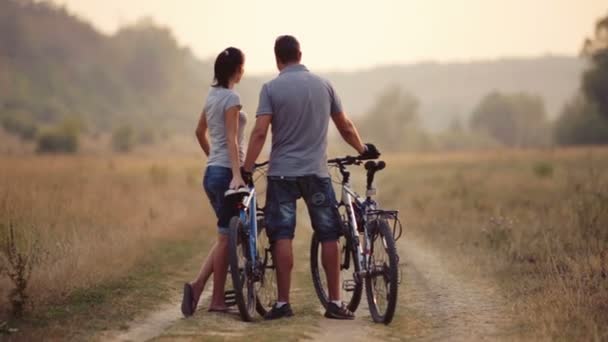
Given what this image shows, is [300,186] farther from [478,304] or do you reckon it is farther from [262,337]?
[478,304]

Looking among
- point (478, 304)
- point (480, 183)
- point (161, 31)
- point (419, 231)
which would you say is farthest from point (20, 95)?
point (478, 304)

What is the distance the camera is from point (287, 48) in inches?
319

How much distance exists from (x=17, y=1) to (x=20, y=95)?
700 inches

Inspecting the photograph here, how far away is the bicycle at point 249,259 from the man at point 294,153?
0.56ft

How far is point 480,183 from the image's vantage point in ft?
85.9

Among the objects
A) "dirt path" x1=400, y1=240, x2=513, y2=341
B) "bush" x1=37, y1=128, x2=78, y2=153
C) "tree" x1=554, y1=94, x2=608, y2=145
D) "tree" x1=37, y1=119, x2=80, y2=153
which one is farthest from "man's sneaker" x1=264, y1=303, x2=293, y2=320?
"tree" x1=554, y1=94, x2=608, y2=145

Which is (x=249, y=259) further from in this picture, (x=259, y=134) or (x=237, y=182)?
(x=259, y=134)

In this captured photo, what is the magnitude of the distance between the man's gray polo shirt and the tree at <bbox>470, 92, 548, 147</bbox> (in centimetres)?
11016

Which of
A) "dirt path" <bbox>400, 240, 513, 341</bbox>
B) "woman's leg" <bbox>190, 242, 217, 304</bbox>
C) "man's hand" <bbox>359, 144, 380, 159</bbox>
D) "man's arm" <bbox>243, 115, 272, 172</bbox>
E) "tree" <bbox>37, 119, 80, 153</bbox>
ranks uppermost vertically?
"man's arm" <bbox>243, 115, 272, 172</bbox>

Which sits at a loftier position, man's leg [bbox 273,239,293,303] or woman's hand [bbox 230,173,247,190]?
woman's hand [bbox 230,173,247,190]

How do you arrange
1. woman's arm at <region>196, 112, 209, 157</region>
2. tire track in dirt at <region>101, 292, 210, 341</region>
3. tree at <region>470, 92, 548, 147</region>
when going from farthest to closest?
tree at <region>470, 92, 548, 147</region> < woman's arm at <region>196, 112, 209, 157</region> < tire track in dirt at <region>101, 292, 210, 341</region>

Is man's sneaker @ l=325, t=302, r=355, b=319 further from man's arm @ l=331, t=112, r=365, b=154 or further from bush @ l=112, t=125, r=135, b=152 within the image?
bush @ l=112, t=125, r=135, b=152

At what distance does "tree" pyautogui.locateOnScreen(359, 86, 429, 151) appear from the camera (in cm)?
9756

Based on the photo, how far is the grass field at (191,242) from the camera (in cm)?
834
